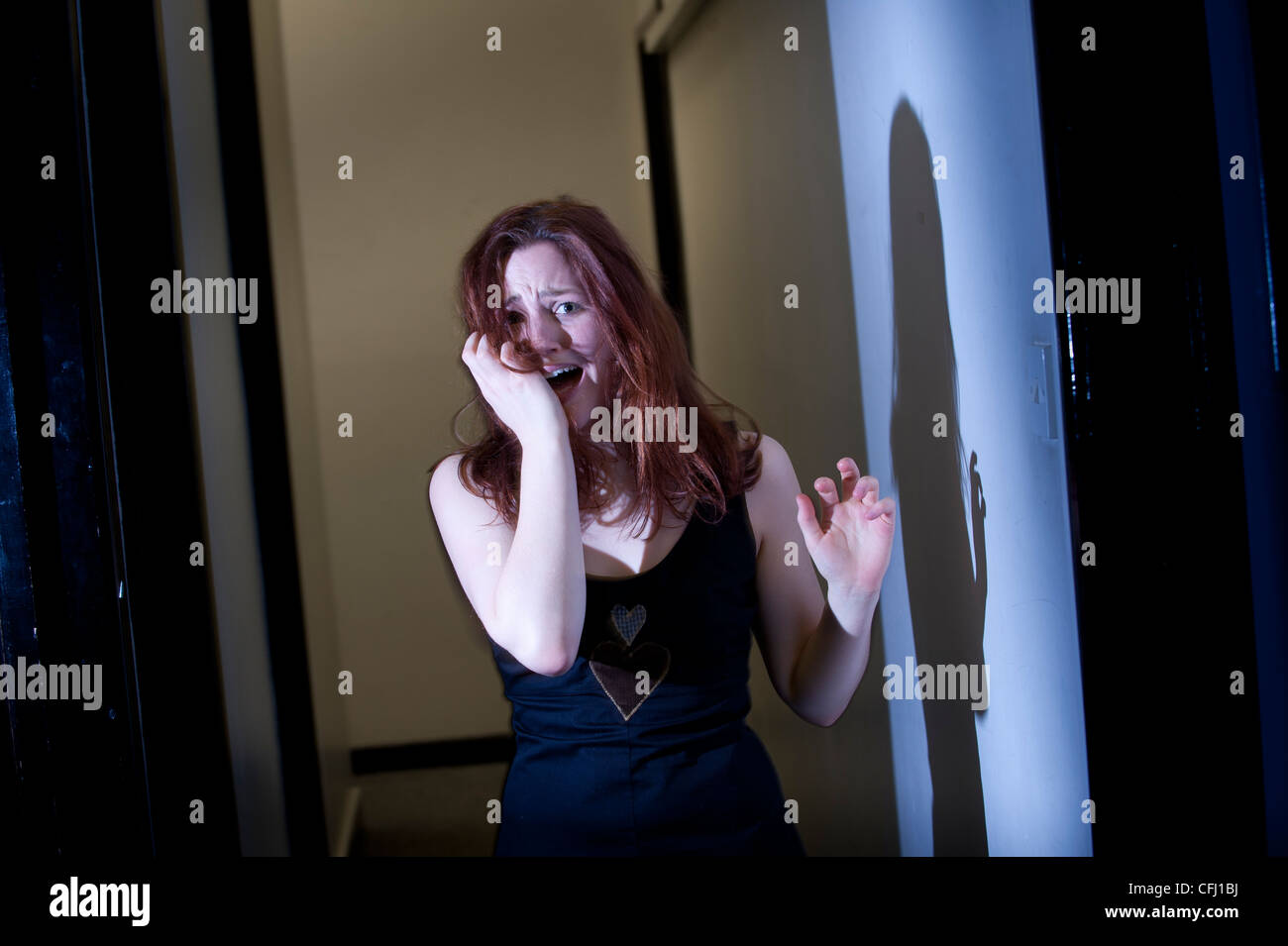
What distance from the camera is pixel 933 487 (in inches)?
44.5


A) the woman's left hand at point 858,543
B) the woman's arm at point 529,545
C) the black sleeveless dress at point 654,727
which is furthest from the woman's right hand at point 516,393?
the woman's left hand at point 858,543

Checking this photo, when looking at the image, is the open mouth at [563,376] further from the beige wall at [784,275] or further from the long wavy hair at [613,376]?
the beige wall at [784,275]

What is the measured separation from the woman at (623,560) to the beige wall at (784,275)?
184 millimetres

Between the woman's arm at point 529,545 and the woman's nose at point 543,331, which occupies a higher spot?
the woman's nose at point 543,331

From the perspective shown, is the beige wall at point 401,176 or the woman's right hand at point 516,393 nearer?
the woman's right hand at point 516,393

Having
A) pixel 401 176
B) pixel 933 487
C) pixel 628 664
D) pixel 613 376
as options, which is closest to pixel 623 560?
pixel 628 664

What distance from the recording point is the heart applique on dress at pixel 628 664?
3.21 feet

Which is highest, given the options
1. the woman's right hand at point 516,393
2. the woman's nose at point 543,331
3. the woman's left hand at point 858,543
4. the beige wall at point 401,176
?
the beige wall at point 401,176

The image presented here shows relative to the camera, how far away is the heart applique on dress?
38.5 inches

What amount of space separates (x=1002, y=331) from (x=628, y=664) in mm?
607

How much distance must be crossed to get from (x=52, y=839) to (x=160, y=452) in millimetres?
502

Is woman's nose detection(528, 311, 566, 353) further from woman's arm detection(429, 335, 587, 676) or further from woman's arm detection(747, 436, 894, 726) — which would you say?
woman's arm detection(747, 436, 894, 726)

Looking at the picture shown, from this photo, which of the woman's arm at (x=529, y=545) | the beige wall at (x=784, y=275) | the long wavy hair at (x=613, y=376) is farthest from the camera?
the beige wall at (x=784, y=275)

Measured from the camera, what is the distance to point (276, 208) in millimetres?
1250
